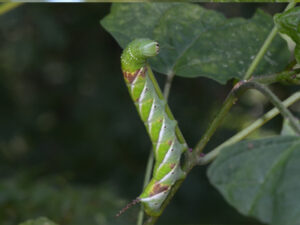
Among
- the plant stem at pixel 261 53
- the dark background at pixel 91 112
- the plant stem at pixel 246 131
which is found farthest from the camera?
the dark background at pixel 91 112

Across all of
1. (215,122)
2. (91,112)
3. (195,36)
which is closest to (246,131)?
(215,122)

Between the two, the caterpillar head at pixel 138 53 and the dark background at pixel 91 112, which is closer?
the caterpillar head at pixel 138 53

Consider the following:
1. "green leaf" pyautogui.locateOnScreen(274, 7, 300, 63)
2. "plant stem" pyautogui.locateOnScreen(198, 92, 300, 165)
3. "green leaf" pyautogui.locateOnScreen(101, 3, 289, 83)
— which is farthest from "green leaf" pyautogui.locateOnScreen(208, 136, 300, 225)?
"green leaf" pyautogui.locateOnScreen(101, 3, 289, 83)

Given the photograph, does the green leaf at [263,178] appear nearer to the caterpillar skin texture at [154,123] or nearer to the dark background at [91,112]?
the caterpillar skin texture at [154,123]

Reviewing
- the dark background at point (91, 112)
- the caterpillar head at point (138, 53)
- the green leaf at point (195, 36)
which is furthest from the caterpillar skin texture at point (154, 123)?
the dark background at point (91, 112)

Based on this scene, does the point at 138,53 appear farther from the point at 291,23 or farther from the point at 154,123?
the point at 291,23

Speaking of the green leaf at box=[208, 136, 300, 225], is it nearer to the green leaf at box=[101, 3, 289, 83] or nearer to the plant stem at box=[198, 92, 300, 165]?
the plant stem at box=[198, 92, 300, 165]

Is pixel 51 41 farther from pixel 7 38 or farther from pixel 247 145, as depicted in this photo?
pixel 247 145
